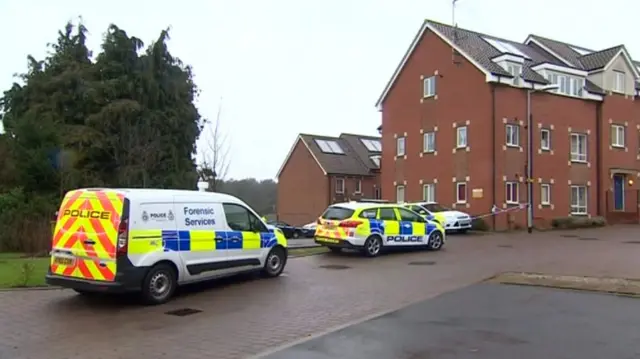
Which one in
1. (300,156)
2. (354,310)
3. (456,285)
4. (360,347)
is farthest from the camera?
(300,156)

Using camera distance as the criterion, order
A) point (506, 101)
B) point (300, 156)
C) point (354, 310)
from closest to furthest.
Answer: point (354, 310)
point (506, 101)
point (300, 156)

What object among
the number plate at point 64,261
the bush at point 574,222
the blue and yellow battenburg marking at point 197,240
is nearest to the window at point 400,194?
the bush at point 574,222

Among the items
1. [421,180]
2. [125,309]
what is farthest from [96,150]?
[125,309]

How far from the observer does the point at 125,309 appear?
9977 mm

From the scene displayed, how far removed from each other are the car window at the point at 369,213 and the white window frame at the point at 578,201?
63.9ft

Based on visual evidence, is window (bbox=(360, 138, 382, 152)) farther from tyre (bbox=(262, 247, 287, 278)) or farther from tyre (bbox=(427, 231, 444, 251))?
tyre (bbox=(262, 247, 287, 278))

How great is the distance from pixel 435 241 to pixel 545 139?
52.5 feet

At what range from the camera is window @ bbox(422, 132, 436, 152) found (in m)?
35.1

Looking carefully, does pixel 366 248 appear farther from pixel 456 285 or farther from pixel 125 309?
pixel 125 309

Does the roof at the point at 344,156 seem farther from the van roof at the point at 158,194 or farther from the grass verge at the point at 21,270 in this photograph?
the van roof at the point at 158,194

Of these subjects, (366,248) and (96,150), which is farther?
(96,150)

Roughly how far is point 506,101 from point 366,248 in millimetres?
16898

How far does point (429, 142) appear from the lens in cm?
3547

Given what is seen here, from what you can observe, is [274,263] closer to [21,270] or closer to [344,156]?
[21,270]
